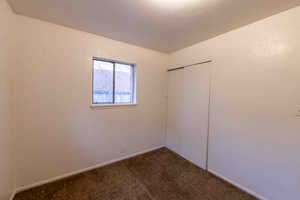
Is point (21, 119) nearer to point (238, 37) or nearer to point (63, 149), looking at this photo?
point (63, 149)

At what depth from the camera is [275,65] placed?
145cm

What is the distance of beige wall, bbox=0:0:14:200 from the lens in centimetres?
121

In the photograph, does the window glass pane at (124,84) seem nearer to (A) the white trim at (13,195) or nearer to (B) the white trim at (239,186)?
(A) the white trim at (13,195)

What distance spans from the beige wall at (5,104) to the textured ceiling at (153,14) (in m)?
0.26

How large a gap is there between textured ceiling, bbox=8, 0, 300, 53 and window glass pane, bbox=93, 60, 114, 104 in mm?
538

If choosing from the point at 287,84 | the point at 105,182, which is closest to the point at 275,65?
the point at 287,84

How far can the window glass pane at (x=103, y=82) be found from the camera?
2.20m

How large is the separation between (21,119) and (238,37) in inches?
127

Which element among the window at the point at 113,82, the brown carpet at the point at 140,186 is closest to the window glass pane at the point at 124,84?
the window at the point at 113,82

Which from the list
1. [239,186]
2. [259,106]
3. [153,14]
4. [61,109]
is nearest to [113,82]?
[61,109]

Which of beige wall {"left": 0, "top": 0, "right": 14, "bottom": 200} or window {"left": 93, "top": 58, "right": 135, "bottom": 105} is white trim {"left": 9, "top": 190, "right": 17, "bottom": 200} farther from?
window {"left": 93, "top": 58, "right": 135, "bottom": 105}

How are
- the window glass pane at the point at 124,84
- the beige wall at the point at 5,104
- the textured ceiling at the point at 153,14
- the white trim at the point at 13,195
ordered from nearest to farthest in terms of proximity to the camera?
the beige wall at the point at 5,104
the textured ceiling at the point at 153,14
the white trim at the point at 13,195
the window glass pane at the point at 124,84

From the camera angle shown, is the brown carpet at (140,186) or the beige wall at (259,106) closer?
the beige wall at (259,106)

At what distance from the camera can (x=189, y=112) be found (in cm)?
246
